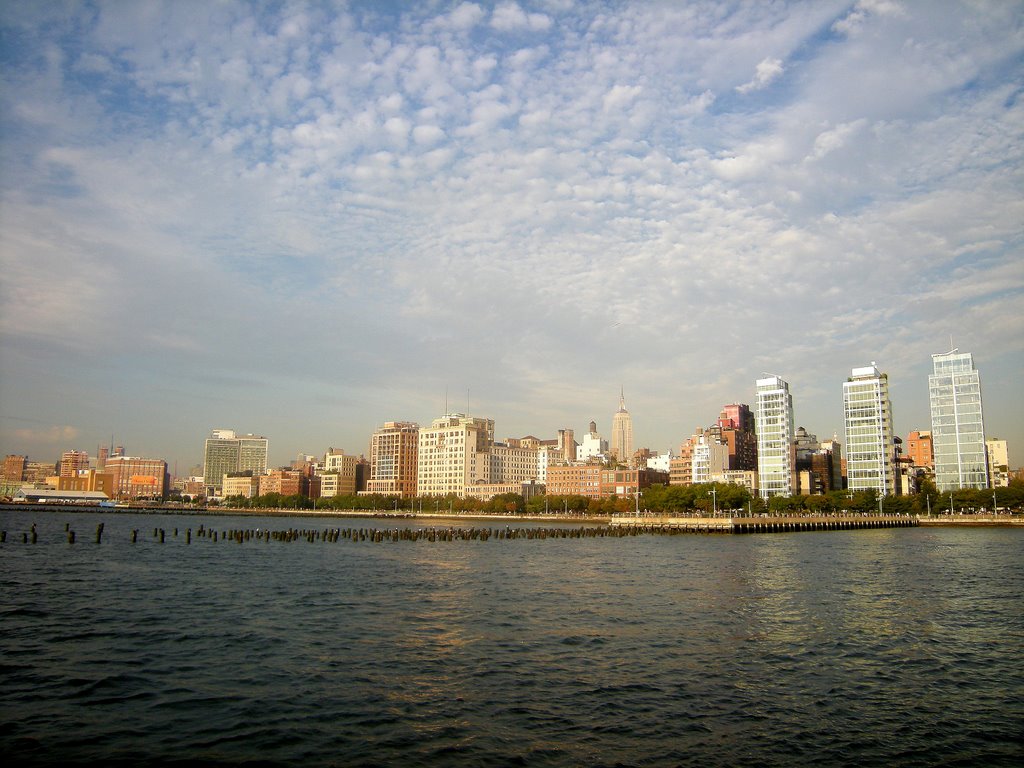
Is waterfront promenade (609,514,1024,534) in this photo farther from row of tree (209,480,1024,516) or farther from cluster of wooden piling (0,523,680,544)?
cluster of wooden piling (0,523,680,544)

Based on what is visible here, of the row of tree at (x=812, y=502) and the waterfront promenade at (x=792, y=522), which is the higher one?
the row of tree at (x=812, y=502)

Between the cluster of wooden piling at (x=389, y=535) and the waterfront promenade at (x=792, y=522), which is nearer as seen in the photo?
the cluster of wooden piling at (x=389, y=535)

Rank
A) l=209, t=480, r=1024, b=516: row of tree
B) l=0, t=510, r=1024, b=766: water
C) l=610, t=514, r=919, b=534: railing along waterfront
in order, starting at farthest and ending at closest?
l=209, t=480, r=1024, b=516: row of tree
l=610, t=514, r=919, b=534: railing along waterfront
l=0, t=510, r=1024, b=766: water

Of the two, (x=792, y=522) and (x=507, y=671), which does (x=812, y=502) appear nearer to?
(x=792, y=522)

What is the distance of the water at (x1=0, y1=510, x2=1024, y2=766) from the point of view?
19547mm

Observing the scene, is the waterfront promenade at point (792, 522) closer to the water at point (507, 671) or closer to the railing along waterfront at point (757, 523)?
the railing along waterfront at point (757, 523)

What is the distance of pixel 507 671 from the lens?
26719mm

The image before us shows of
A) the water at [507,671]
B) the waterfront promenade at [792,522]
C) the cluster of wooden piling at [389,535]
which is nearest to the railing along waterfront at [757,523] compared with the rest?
the waterfront promenade at [792,522]

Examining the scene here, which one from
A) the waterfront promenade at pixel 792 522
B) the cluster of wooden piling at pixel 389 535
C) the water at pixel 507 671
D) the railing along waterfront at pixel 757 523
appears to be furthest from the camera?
the waterfront promenade at pixel 792 522

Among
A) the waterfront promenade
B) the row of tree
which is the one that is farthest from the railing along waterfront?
the row of tree

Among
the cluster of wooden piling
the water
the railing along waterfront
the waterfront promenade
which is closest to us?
the water

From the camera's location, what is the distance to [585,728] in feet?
68.3

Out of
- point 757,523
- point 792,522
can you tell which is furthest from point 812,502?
point 757,523

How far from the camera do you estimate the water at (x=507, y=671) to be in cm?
1955
